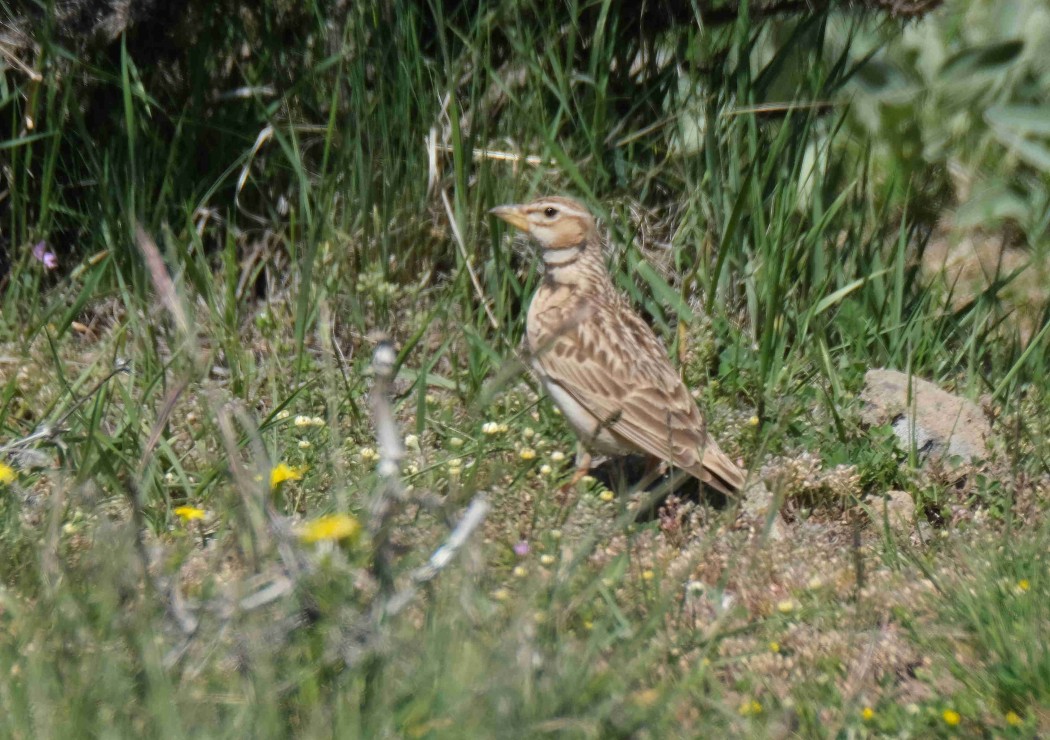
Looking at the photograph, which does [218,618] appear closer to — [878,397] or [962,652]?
[962,652]

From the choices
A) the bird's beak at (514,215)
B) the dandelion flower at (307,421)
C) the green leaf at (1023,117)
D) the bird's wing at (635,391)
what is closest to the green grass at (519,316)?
the dandelion flower at (307,421)

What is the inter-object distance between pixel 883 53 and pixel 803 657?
19.3ft

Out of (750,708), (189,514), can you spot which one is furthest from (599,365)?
(750,708)

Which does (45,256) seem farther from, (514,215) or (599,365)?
(599,365)

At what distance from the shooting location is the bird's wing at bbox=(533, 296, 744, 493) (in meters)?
4.85

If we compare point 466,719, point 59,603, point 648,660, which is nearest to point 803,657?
point 648,660

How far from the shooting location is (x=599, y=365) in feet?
17.3

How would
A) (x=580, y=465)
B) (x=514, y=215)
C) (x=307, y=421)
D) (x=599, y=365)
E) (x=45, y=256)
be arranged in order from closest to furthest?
(x=307, y=421) → (x=580, y=465) → (x=599, y=365) → (x=514, y=215) → (x=45, y=256)

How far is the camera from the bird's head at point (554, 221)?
18.4ft

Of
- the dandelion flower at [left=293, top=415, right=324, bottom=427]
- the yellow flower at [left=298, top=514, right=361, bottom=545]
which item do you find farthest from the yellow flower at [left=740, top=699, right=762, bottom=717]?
the dandelion flower at [left=293, top=415, right=324, bottom=427]

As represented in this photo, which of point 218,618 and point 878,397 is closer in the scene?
point 218,618

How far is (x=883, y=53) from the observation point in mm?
8508

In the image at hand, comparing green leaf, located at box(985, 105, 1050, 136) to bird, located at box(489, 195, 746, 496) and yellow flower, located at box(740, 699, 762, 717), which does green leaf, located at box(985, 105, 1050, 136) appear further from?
yellow flower, located at box(740, 699, 762, 717)

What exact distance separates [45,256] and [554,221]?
2215mm
